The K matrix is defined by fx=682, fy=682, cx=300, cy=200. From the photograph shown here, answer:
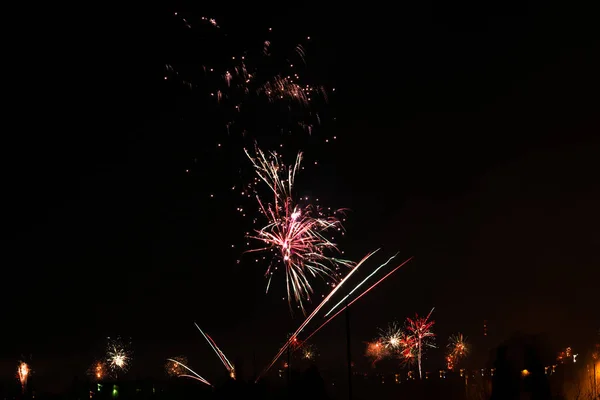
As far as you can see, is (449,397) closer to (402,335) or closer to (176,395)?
(176,395)

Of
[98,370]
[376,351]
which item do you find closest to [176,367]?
[98,370]

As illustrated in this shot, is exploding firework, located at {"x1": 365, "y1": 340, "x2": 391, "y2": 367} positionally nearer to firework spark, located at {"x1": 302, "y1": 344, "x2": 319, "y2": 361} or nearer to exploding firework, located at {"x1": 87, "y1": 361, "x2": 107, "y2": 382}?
firework spark, located at {"x1": 302, "y1": 344, "x2": 319, "y2": 361}

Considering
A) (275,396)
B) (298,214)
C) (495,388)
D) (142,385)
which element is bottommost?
(495,388)

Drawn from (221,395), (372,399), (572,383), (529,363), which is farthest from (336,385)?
(529,363)

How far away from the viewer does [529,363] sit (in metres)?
14.0

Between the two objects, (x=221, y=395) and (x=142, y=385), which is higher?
(x=142, y=385)

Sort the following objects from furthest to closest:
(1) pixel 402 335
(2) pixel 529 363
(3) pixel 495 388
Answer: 1. (1) pixel 402 335
2. (2) pixel 529 363
3. (3) pixel 495 388

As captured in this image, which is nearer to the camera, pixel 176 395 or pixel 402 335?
pixel 176 395

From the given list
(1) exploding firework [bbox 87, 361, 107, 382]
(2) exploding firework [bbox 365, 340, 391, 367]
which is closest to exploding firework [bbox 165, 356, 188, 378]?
(1) exploding firework [bbox 87, 361, 107, 382]

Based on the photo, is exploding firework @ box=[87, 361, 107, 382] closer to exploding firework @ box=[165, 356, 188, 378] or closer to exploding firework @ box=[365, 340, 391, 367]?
exploding firework @ box=[165, 356, 188, 378]

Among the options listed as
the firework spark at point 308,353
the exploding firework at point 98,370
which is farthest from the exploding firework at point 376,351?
the exploding firework at point 98,370

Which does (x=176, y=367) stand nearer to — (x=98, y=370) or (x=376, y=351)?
(x=98, y=370)

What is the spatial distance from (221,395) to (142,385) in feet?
66.5

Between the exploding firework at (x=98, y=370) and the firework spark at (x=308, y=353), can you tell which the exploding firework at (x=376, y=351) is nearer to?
the firework spark at (x=308, y=353)
